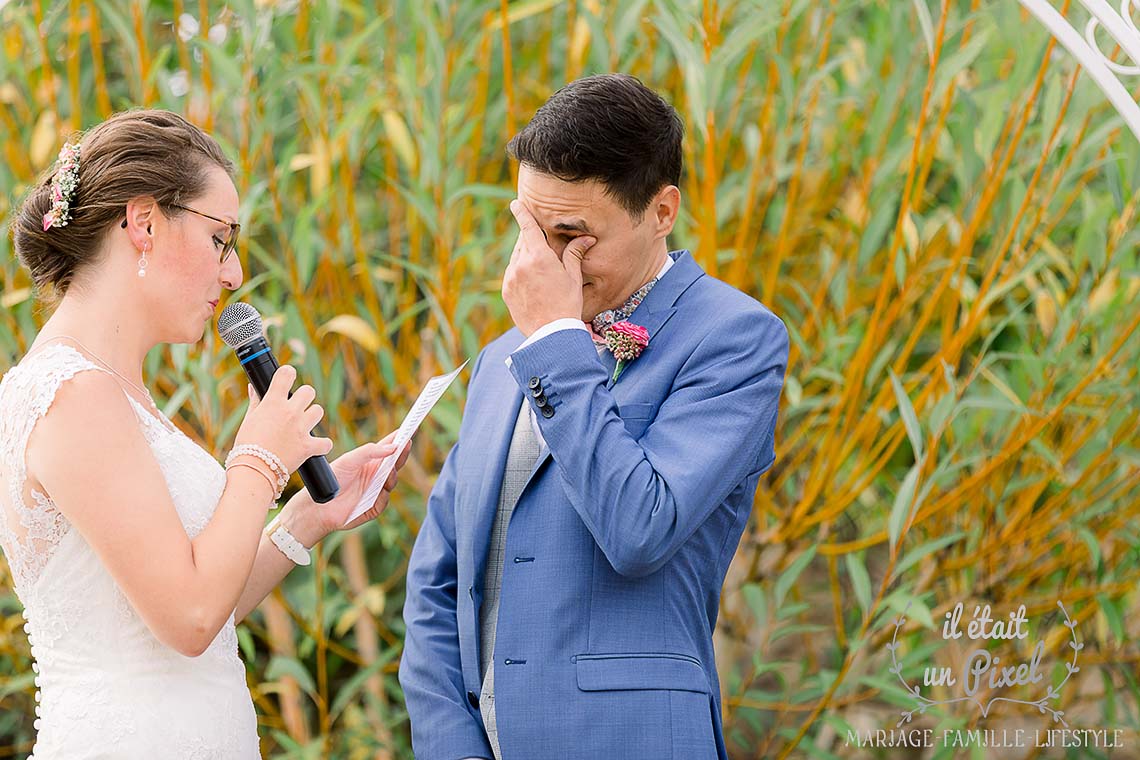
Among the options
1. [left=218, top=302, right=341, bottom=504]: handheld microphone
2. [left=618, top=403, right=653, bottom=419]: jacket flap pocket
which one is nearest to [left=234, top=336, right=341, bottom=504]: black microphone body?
[left=218, top=302, right=341, bottom=504]: handheld microphone

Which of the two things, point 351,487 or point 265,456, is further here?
point 351,487

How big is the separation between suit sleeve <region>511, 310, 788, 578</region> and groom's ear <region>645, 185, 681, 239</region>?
0.70 feet

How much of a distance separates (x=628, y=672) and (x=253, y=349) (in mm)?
783

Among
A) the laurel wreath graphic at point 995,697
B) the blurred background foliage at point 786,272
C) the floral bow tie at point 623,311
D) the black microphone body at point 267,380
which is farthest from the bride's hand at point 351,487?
the laurel wreath graphic at point 995,697

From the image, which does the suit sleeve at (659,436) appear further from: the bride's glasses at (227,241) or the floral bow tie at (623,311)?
the bride's glasses at (227,241)

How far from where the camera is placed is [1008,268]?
9.23 ft

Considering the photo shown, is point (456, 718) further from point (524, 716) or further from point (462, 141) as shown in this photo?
point (462, 141)

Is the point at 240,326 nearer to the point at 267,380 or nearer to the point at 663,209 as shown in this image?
the point at 267,380

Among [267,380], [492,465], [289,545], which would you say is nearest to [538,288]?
[492,465]

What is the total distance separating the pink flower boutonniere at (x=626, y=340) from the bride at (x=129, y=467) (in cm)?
49

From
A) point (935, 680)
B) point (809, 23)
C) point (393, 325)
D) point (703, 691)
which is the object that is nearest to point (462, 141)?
point (393, 325)

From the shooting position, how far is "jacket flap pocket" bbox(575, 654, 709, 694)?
174 centimetres

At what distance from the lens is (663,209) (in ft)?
6.23

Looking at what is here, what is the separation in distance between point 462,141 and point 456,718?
1579 millimetres
